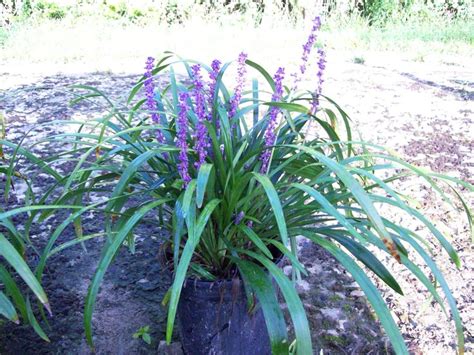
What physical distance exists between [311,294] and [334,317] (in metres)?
0.14

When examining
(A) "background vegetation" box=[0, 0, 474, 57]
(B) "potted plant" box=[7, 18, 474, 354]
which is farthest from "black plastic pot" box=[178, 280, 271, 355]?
(A) "background vegetation" box=[0, 0, 474, 57]

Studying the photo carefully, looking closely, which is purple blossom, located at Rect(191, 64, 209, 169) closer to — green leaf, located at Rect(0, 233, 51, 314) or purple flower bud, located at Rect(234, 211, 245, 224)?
purple flower bud, located at Rect(234, 211, 245, 224)

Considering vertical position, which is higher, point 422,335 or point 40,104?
point 40,104

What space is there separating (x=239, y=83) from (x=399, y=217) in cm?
142

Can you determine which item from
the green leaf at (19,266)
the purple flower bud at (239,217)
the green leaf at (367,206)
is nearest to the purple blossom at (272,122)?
the purple flower bud at (239,217)

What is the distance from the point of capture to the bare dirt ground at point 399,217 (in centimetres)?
160

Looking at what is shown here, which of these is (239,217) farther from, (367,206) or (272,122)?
(367,206)

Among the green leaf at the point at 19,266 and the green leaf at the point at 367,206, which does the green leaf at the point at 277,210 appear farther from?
the green leaf at the point at 19,266

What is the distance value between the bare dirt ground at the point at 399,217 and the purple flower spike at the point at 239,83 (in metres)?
0.50

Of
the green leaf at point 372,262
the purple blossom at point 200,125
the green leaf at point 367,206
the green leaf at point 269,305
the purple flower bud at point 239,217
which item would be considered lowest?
the green leaf at point 269,305

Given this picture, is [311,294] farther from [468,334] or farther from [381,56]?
[381,56]

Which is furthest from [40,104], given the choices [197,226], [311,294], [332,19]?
[332,19]

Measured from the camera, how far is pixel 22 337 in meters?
1.57

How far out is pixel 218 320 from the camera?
127cm
